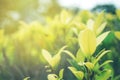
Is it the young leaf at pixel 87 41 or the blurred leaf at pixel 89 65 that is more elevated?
the young leaf at pixel 87 41

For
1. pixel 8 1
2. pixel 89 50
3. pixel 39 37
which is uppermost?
pixel 8 1

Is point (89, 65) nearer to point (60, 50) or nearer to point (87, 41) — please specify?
point (87, 41)

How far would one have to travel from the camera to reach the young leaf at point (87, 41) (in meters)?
1.54

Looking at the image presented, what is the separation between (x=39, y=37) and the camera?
98.9 inches

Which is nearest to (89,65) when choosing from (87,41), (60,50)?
(87,41)

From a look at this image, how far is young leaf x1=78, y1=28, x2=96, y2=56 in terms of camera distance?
1538 mm

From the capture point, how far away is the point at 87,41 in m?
1.55

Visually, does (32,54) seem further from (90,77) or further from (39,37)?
(90,77)

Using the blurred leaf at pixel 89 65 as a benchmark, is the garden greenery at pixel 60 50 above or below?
above

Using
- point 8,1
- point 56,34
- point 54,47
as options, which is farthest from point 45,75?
point 8,1

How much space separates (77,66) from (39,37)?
0.95 metres

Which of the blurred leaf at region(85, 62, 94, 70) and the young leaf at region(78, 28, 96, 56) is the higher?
the young leaf at region(78, 28, 96, 56)

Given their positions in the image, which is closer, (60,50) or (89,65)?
(89,65)

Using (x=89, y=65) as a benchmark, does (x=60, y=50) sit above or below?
above
